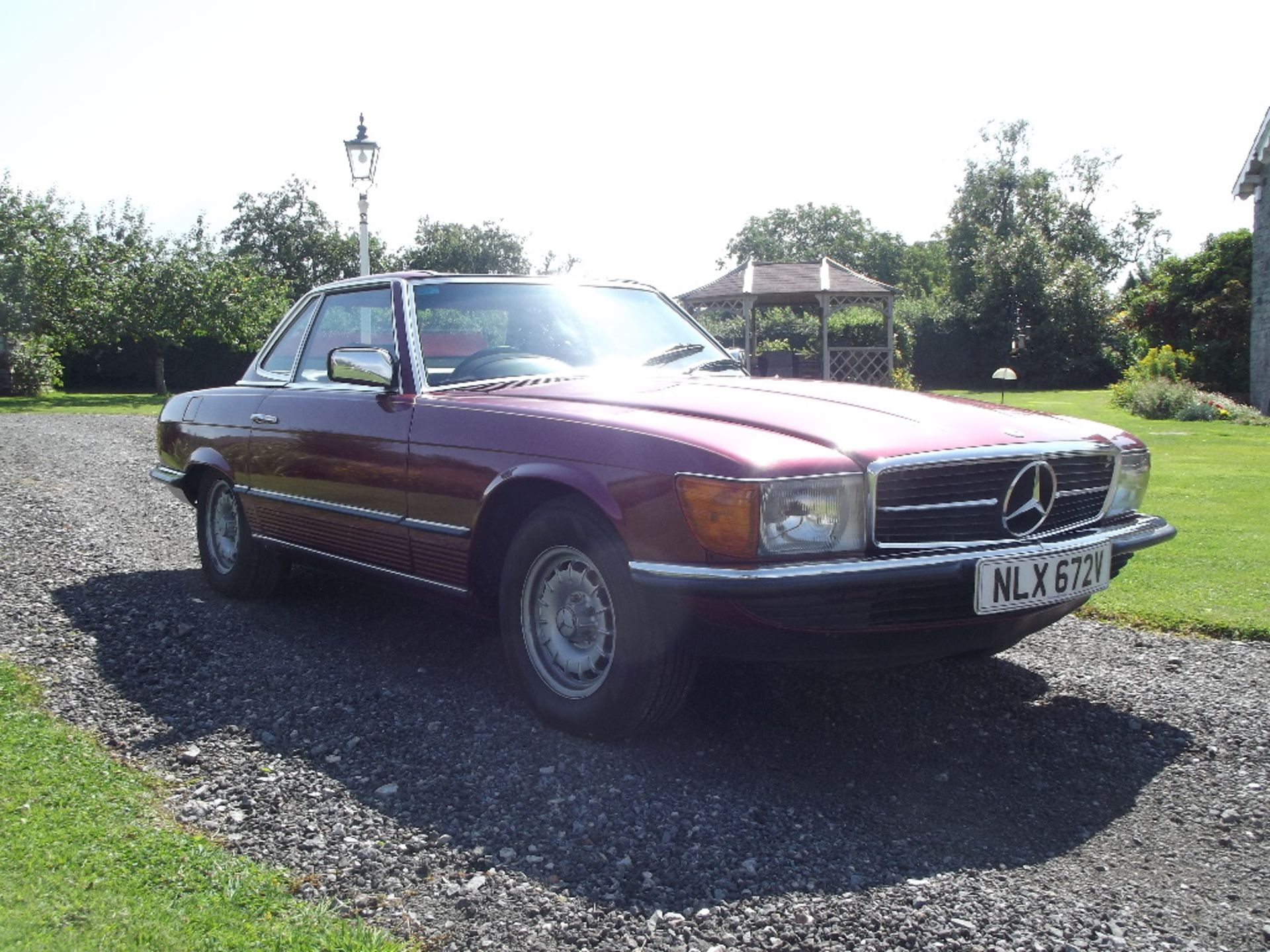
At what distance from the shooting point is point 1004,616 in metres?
3.52

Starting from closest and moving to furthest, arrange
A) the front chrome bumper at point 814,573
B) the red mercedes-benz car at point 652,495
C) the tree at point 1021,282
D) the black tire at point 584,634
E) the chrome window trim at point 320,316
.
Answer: the front chrome bumper at point 814,573 → the red mercedes-benz car at point 652,495 → the black tire at point 584,634 → the chrome window trim at point 320,316 → the tree at point 1021,282

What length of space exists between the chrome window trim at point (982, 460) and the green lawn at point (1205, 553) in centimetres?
165

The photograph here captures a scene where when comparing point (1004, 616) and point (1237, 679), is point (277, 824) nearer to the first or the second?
point (1004, 616)

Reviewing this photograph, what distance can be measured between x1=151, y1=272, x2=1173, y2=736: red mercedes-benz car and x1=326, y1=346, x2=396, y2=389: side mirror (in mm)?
13

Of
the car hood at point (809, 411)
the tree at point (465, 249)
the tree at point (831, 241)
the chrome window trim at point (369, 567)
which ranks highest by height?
the tree at point (831, 241)

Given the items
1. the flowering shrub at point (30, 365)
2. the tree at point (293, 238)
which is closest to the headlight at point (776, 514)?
the flowering shrub at point (30, 365)

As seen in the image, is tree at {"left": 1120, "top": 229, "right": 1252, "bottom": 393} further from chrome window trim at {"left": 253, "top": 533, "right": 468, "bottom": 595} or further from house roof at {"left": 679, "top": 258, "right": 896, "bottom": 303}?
chrome window trim at {"left": 253, "top": 533, "right": 468, "bottom": 595}

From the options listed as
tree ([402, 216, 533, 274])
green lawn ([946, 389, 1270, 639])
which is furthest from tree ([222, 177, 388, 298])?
green lawn ([946, 389, 1270, 639])

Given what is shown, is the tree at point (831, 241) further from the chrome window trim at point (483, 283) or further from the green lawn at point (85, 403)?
the chrome window trim at point (483, 283)

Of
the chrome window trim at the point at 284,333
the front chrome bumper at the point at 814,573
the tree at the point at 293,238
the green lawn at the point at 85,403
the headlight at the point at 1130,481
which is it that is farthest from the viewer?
the tree at the point at 293,238

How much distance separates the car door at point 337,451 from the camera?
4543 mm

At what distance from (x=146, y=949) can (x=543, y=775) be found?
131 centimetres

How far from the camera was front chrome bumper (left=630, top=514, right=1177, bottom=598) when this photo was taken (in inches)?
125

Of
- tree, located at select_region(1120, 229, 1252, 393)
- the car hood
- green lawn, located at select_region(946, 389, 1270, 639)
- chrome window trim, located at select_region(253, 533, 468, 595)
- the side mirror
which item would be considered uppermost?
tree, located at select_region(1120, 229, 1252, 393)
